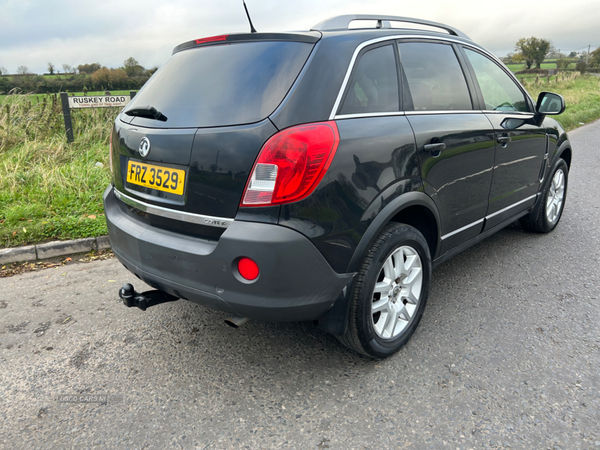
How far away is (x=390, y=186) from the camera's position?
7.40 feet

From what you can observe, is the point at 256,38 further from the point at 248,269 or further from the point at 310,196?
the point at 248,269

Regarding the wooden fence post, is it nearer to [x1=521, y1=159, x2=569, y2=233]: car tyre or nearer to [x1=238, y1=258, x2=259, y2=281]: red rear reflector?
[x1=238, y1=258, x2=259, y2=281]: red rear reflector

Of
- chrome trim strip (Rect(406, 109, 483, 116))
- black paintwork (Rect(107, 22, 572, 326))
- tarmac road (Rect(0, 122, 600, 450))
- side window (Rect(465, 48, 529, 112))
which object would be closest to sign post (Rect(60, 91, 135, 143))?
tarmac road (Rect(0, 122, 600, 450))

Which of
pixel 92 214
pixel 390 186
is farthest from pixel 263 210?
pixel 92 214

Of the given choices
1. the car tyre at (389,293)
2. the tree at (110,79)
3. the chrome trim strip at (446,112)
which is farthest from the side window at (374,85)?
the tree at (110,79)

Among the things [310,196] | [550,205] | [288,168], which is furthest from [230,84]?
[550,205]

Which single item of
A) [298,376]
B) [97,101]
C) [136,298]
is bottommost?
[298,376]

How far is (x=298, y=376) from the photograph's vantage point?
7.80ft

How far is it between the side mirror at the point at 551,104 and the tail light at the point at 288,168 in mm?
2714

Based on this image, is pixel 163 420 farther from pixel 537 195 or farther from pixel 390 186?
pixel 537 195

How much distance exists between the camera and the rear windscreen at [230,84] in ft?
6.69

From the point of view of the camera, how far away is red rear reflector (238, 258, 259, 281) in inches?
76.4

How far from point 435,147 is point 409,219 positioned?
437 millimetres

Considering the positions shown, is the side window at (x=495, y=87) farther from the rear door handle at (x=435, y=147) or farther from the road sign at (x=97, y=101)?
the road sign at (x=97, y=101)
